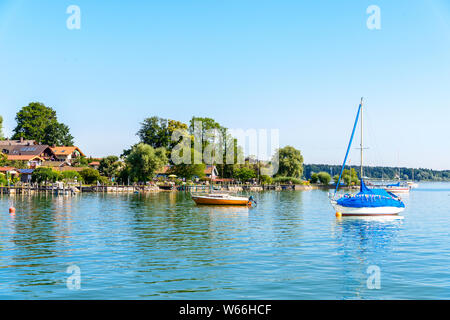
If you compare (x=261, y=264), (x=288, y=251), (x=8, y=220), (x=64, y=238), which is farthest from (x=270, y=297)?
(x=8, y=220)

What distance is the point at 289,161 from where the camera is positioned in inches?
5915

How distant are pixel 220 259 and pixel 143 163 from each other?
276 ft

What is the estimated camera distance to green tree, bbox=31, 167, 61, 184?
96875mm

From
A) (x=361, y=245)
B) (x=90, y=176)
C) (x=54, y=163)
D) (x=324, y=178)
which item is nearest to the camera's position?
(x=361, y=245)

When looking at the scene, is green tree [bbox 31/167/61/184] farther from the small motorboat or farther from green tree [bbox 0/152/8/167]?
the small motorboat

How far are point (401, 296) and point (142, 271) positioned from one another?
10.5 m

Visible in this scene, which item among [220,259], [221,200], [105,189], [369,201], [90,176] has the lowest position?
[220,259]

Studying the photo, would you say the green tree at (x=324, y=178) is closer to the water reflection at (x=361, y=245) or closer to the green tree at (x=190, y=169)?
the green tree at (x=190, y=169)

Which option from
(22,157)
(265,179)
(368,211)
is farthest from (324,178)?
(368,211)

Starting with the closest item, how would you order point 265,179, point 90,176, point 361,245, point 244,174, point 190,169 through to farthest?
point 361,245 → point 90,176 → point 190,169 → point 244,174 → point 265,179

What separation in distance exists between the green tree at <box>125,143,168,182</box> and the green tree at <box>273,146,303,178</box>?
2248 inches

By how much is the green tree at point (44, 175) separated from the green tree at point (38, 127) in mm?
50117

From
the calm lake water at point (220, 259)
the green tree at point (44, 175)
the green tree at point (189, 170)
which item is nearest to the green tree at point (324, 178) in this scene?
the green tree at point (189, 170)

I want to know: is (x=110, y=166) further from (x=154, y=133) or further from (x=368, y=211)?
(x=368, y=211)
